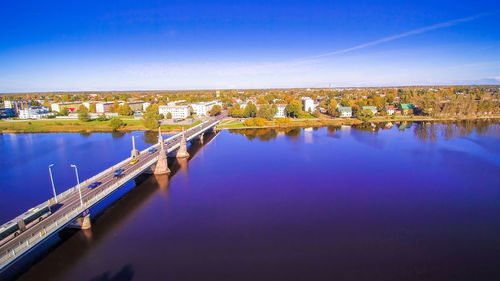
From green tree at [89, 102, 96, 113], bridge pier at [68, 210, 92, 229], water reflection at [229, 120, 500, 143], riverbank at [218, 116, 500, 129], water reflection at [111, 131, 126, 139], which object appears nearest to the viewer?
bridge pier at [68, 210, 92, 229]

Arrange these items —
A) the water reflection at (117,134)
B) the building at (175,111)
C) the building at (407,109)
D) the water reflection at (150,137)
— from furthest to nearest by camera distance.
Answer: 1. the building at (407,109)
2. the building at (175,111)
3. the water reflection at (117,134)
4. the water reflection at (150,137)

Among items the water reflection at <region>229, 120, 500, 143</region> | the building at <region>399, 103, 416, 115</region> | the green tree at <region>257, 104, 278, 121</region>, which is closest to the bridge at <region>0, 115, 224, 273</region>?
the water reflection at <region>229, 120, 500, 143</region>

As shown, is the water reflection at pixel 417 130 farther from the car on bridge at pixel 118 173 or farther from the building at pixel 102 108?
the building at pixel 102 108

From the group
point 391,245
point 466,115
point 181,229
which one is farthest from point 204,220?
point 466,115

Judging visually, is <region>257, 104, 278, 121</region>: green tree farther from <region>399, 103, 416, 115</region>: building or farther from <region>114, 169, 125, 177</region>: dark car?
<region>114, 169, 125, 177</region>: dark car

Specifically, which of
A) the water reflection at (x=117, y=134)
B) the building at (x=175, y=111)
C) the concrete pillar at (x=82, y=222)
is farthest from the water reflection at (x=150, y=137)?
the concrete pillar at (x=82, y=222)

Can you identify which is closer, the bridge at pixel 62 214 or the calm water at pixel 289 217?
the bridge at pixel 62 214

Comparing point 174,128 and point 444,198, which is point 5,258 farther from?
point 174,128

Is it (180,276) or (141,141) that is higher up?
(141,141)

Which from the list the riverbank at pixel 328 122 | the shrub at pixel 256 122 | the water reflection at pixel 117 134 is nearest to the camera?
the water reflection at pixel 117 134
